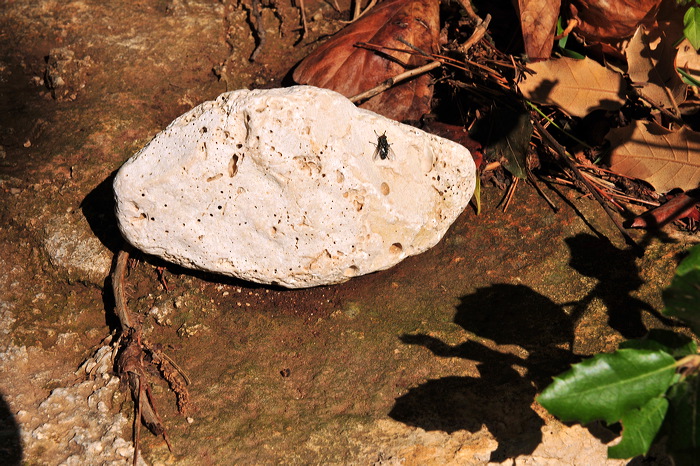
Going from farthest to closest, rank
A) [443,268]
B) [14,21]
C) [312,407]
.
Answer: [14,21]
[443,268]
[312,407]

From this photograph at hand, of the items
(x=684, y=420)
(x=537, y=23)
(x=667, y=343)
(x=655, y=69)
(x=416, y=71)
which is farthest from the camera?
(x=416, y=71)

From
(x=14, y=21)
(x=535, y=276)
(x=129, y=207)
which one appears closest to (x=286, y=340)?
(x=129, y=207)

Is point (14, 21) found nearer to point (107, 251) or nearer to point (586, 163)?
point (107, 251)

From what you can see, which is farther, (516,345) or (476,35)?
(476,35)

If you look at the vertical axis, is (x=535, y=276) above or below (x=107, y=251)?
above

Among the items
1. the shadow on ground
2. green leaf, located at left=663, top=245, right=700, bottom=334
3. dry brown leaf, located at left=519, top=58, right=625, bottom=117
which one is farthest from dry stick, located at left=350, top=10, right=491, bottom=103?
green leaf, located at left=663, top=245, right=700, bottom=334

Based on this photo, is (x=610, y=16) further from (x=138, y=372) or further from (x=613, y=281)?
(x=138, y=372)

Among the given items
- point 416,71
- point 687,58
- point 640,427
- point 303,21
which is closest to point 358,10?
point 303,21
